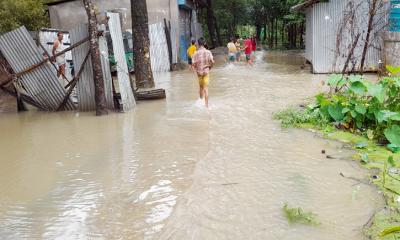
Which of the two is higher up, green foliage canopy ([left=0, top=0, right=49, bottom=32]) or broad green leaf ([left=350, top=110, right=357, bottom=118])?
green foliage canopy ([left=0, top=0, right=49, bottom=32])

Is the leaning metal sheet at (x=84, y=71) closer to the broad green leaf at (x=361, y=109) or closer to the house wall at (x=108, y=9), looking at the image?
the broad green leaf at (x=361, y=109)

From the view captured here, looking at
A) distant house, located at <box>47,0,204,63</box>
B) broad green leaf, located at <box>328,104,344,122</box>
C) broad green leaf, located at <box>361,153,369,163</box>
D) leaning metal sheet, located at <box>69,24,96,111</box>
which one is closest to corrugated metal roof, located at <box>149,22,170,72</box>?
distant house, located at <box>47,0,204,63</box>

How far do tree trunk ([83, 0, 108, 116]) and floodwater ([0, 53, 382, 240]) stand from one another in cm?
39

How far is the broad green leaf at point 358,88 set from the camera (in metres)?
7.73

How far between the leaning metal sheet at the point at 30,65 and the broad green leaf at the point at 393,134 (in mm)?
7153

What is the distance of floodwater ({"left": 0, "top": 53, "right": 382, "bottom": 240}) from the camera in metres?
4.41

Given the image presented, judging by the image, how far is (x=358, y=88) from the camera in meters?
7.79

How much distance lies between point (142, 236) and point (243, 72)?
48.4 ft

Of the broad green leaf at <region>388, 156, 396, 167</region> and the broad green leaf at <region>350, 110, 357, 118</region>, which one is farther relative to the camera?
the broad green leaf at <region>350, 110, 357, 118</region>

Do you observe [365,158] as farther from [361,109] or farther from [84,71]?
[84,71]

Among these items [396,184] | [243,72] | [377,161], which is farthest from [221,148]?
[243,72]

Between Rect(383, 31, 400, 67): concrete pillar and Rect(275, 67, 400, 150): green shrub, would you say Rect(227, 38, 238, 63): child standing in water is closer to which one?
Rect(383, 31, 400, 67): concrete pillar

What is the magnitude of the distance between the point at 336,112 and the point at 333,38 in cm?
884

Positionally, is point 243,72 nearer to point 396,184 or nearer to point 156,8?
point 156,8
